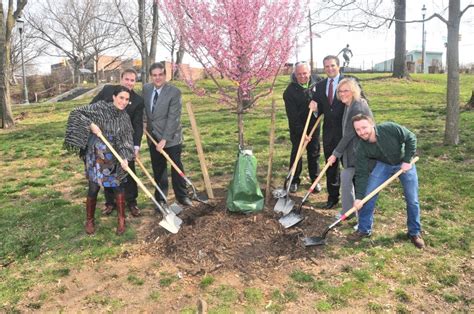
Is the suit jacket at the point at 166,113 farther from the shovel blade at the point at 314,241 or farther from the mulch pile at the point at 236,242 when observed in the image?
the shovel blade at the point at 314,241

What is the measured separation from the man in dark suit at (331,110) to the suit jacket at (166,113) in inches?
68.3

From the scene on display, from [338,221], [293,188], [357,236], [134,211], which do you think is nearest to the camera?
[338,221]

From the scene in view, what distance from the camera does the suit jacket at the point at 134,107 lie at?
505cm

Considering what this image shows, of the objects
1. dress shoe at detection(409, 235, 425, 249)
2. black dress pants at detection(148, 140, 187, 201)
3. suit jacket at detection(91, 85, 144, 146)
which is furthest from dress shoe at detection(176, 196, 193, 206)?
dress shoe at detection(409, 235, 425, 249)

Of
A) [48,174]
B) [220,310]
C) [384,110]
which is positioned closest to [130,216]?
[220,310]

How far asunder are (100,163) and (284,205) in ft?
7.55

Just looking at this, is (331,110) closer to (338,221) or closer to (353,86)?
(353,86)

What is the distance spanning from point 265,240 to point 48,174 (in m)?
4.73

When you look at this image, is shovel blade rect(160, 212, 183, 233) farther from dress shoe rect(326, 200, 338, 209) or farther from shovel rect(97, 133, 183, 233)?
dress shoe rect(326, 200, 338, 209)

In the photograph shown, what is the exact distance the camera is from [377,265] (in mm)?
4121

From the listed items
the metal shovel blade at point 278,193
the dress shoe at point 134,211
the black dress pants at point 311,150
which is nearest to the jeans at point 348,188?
the metal shovel blade at point 278,193

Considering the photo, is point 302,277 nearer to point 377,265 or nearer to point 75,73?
point 377,265

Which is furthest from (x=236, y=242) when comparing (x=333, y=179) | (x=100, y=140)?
(x=100, y=140)

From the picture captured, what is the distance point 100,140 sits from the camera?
15.6 feet
